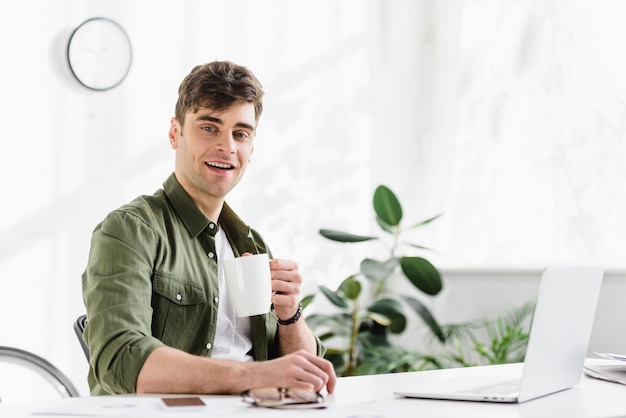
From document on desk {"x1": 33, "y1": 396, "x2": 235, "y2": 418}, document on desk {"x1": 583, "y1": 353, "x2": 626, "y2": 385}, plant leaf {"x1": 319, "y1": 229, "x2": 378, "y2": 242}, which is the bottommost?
document on desk {"x1": 33, "y1": 396, "x2": 235, "y2": 418}

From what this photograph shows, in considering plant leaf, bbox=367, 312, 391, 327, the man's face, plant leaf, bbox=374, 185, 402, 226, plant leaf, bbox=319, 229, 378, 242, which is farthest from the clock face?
plant leaf, bbox=367, 312, 391, 327

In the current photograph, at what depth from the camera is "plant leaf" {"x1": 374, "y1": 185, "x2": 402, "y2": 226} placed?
3.88 metres

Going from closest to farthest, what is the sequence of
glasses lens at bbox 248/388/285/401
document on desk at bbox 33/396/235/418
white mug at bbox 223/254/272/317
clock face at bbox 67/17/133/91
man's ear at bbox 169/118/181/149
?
document on desk at bbox 33/396/235/418
glasses lens at bbox 248/388/285/401
white mug at bbox 223/254/272/317
man's ear at bbox 169/118/181/149
clock face at bbox 67/17/133/91

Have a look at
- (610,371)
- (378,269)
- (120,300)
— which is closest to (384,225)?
(378,269)

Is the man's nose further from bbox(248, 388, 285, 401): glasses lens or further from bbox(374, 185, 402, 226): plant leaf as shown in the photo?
bbox(374, 185, 402, 226): plant leaf

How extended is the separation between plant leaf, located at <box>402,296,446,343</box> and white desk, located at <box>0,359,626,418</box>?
2276mm

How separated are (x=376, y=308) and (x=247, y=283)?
8.10 feet

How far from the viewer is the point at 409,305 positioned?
391 cm

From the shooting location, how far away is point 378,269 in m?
3.79

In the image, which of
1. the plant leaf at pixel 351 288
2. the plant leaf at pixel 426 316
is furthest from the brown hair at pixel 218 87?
the plant leaf at pixel 426 316

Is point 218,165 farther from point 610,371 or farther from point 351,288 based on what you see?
point 351,288

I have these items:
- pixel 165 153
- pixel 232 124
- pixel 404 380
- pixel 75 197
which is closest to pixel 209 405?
pixel 404 380

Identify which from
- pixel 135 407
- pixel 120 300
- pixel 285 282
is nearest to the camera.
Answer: pixel 135 407

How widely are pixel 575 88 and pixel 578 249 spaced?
0.70 meters
